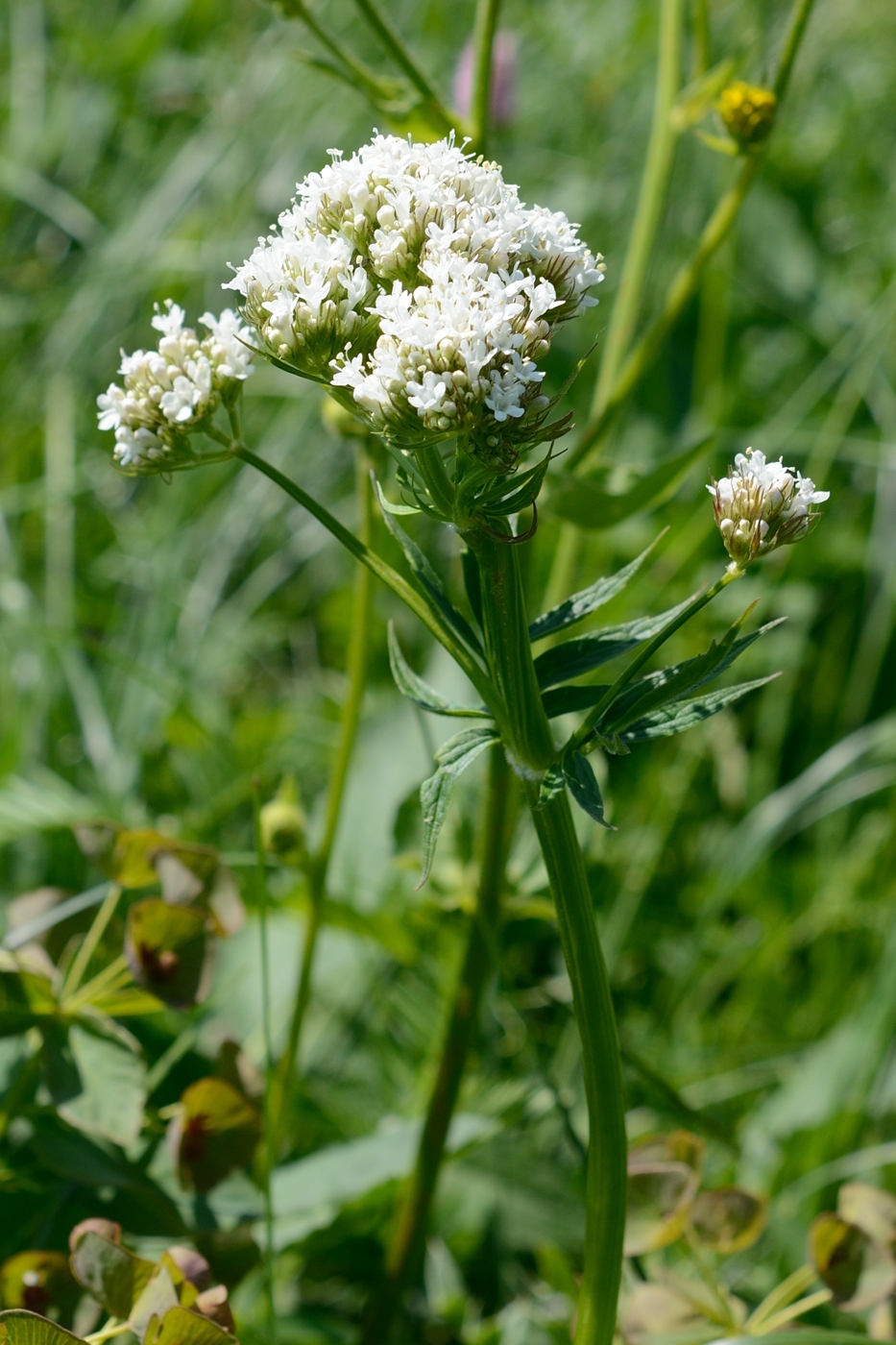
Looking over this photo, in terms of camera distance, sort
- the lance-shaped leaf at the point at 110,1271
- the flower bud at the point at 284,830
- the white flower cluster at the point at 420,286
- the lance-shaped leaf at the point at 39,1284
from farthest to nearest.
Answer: the flower bud at the point at 284,830, the lance-shaped leaf at the point at 39,1284, the lance-shaped leaf at the point at 110,1271, the white flower cluster at the point at 420,286

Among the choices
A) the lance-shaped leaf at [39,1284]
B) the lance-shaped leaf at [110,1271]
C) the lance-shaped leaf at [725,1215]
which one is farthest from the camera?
the lance-shaped leaf at [725,1215]

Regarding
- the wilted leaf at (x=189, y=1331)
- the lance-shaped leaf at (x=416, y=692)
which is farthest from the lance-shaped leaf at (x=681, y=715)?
the wilted leaf at (x=189, y=1331)

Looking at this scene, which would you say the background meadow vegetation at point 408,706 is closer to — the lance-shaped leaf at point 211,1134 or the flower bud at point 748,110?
the lance-shaped leaf at point 211,1134

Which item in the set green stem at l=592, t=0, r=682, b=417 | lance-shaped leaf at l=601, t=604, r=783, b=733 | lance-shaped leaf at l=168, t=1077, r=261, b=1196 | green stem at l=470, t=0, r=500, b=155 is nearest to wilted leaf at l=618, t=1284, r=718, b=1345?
lance-shaped leaf at l=168, t=1077, r=261, b=1196

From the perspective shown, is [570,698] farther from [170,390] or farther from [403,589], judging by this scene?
[170,390]

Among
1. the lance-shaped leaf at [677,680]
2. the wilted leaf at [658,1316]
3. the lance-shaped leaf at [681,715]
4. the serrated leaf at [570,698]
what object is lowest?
the wilted leaf at [658,1316]

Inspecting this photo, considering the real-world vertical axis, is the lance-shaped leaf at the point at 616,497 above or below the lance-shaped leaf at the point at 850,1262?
above

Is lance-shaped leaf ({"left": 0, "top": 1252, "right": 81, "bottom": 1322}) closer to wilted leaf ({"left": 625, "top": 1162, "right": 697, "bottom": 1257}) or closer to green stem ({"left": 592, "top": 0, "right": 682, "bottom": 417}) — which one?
wilted leaf ({"left": 625, "top": 1162, "right": 697, "bottom": 1257})
